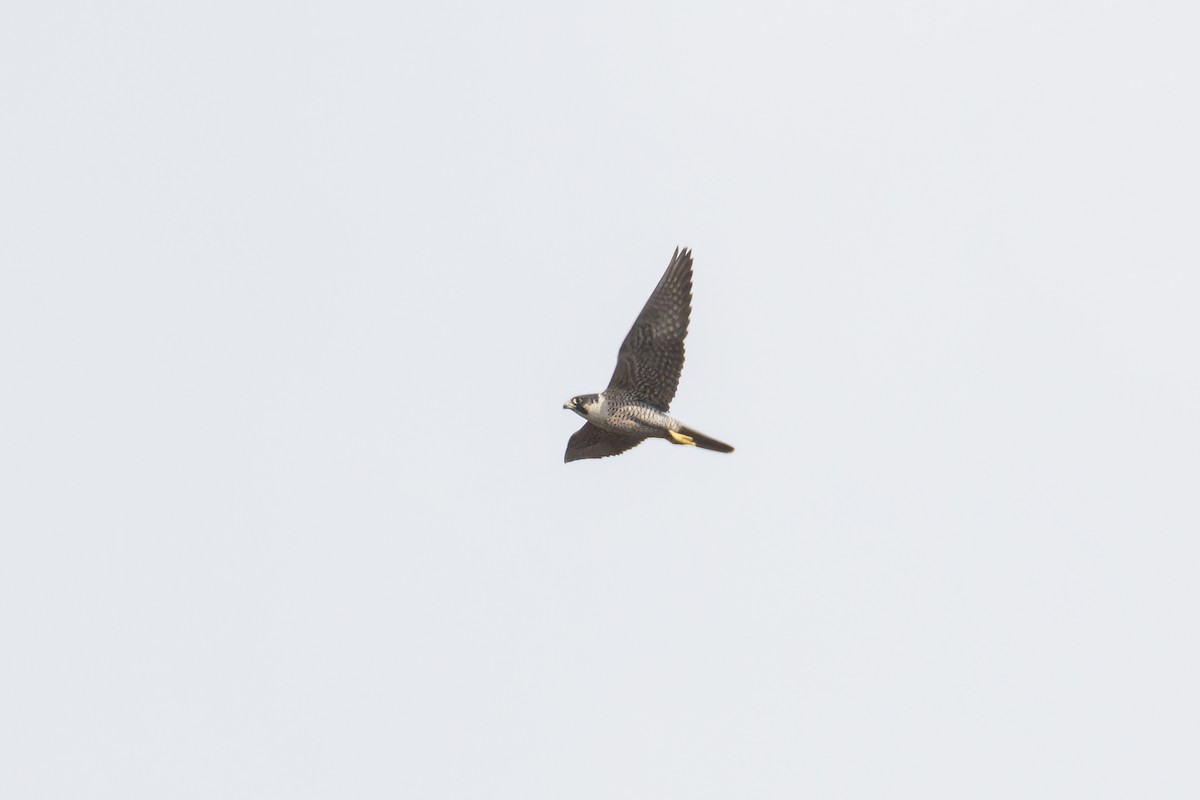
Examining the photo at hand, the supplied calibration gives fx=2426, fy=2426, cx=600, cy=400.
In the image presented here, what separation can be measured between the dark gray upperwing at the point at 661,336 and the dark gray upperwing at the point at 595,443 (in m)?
1.59

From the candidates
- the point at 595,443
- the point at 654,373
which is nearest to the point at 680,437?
the point at 654,373

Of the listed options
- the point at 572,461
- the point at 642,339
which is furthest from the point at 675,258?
the point at 572,461

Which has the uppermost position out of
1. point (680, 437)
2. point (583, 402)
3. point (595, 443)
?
point (583, 402)

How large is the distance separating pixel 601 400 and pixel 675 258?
93.5 inches

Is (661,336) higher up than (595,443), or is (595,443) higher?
(661,336)

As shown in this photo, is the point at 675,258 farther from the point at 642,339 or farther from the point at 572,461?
the point at 572,461

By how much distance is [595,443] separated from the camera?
37.9 metres

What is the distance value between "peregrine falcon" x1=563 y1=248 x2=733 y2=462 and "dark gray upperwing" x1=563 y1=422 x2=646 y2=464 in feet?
4.05

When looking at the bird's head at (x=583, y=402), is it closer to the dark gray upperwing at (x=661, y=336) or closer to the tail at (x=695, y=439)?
the dark gray upperwing at (x=661, y=336)

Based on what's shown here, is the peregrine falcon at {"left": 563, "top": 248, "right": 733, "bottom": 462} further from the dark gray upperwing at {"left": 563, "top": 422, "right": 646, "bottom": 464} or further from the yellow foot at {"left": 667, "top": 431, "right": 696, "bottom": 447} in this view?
the dark gray upperwing at {"left": 563, "top": 422, "right": 646, "bottom": 464}

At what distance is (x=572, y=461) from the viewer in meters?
38.3

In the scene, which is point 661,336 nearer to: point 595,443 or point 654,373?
point 654,373

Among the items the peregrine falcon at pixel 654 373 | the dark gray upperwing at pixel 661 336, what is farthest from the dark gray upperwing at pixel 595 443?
the dark gray upperwing at pixel 661 336

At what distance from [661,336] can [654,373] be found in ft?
1.84
